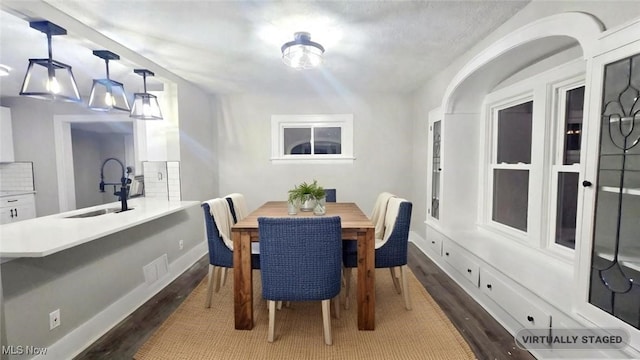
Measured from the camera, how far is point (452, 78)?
3.06 m

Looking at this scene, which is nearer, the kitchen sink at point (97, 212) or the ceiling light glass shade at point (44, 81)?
the ceiling light glass shade at point (44, 81)

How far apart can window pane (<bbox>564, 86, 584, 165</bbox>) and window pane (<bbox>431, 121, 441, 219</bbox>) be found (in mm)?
1383

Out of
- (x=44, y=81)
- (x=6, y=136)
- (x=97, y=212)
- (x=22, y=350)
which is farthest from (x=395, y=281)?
(x=6, y=136)

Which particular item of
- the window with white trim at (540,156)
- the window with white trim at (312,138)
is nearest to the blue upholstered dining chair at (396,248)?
the window with white trim at (540,156)

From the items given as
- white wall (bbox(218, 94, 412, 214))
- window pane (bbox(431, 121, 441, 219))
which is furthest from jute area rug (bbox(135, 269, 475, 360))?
white wall (bbox(218, 94, 412, 214))

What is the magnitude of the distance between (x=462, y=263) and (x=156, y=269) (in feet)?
10.1

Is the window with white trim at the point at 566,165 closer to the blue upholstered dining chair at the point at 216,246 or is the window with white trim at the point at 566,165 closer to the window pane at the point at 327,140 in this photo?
the blue upholstered dining chair at the point at 216,246

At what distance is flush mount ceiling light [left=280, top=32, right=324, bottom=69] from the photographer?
2.25 metres

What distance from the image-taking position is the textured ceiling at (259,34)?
192 cm

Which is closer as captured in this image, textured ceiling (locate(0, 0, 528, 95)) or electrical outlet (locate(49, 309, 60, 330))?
electrical outlet (locate(49, 309, 60, 330))

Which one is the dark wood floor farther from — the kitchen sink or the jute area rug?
the kitchen sink

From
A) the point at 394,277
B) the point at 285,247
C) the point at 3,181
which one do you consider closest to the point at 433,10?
the point at 285,247

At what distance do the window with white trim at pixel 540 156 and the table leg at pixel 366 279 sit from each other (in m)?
1.45

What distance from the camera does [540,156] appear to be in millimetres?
2318
